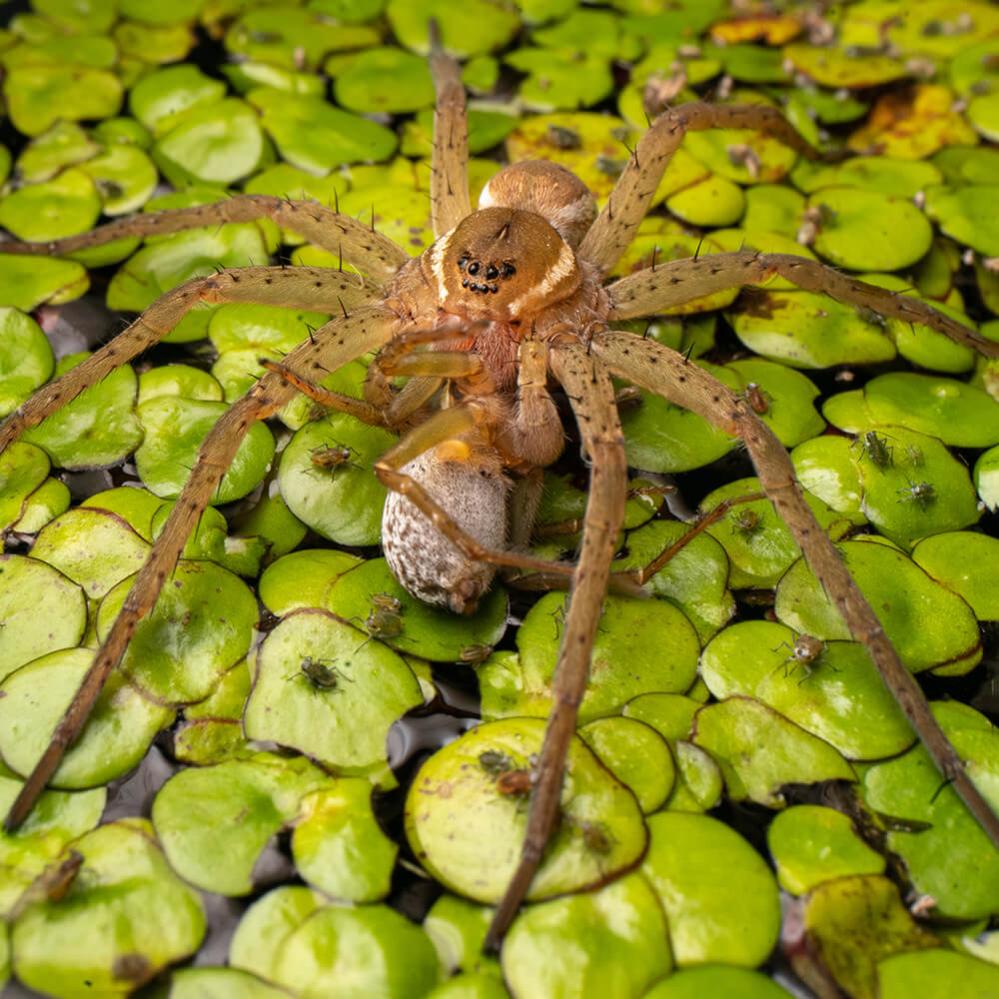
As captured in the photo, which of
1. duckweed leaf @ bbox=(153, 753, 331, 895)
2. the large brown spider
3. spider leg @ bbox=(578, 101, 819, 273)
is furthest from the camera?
spider leg @ bbox=(578, 101, 819, 273)

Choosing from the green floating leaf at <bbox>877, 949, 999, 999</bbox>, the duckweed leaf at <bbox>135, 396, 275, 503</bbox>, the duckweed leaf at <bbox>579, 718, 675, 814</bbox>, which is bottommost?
the green floating leaf at <bbox>877, 949, 999, 999</bbox>

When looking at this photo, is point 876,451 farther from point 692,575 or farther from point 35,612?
point 35,612

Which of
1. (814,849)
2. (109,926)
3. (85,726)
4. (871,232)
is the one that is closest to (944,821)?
(814,849)

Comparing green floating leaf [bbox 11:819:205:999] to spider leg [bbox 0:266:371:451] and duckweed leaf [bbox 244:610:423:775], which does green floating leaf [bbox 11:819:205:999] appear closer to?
duckweed leaf [bbox 244:610:423:775]

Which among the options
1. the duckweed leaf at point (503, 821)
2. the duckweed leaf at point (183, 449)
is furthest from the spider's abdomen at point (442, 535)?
the duckweed leaf at point (183, 449)

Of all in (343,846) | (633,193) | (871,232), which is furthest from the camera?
(871,232)

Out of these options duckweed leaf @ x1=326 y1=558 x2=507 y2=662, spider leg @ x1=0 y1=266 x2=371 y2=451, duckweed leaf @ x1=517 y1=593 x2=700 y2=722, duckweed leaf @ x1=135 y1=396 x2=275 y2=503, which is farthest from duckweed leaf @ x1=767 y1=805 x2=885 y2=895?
spider leg @ x1=0 y1=266 x2=371 y2=451

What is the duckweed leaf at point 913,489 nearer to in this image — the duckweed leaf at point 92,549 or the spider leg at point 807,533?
the spider leg at point 807,533
